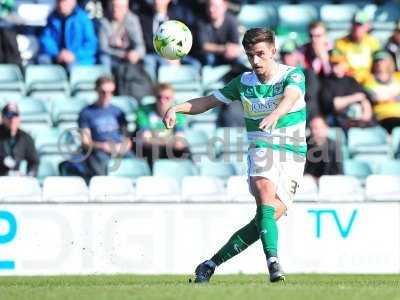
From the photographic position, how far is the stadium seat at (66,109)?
15906 mm

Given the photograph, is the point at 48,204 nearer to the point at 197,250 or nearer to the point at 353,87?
the point at 197,250

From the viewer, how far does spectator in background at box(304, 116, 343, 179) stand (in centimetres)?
1494

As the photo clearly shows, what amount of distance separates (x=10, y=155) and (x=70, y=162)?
29.9 inches

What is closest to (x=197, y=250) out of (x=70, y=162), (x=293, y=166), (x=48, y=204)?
(x=48, y=204)

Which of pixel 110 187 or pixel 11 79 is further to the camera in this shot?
pixel 11 79

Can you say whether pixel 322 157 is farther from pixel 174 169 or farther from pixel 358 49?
pixel 358 49

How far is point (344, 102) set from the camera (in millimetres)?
16281

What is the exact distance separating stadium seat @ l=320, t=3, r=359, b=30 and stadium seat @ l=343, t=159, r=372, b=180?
3.53m

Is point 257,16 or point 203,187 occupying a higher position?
point 257,16

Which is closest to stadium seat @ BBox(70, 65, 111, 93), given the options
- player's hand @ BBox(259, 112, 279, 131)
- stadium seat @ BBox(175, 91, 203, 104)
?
stadium seat @ BBox(175, 91, 203, 104)

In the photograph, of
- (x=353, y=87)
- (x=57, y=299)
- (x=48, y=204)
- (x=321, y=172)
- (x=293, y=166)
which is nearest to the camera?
(x=57, y=299)

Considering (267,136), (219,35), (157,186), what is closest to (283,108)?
(267,136)

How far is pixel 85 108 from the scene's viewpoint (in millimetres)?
15367

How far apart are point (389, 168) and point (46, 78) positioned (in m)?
4.95
